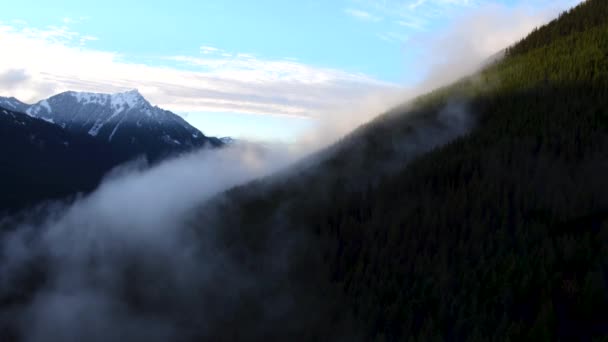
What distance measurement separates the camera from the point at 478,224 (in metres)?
104

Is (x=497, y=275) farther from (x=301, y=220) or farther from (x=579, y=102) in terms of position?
(x=579, y=102)

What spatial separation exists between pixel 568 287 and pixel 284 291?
60006 millimetres

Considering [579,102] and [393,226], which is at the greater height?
[579,102]

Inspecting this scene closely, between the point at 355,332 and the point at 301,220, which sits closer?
the point at 355,332

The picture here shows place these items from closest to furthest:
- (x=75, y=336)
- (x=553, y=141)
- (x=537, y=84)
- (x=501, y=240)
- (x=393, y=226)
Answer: (x=501, y=240), (x=393, y=226), (x=553, y=141), (x=537, y=84), (x=75, y=336)

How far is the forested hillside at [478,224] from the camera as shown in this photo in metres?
74.4

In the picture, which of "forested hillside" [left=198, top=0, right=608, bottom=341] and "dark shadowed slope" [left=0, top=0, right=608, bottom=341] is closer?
"forested hillside" [left=198, top=0, right=608, bottom=341]

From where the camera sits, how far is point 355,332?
286 feet

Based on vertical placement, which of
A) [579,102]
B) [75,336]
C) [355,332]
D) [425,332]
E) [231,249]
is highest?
[579,102]

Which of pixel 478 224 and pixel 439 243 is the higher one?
pixel 478 224

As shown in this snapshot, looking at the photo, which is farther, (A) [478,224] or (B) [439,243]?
(B) [439,243]

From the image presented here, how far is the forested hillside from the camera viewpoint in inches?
2928

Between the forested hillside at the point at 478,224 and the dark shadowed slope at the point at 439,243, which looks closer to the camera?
the forested hillside at the point at 478,224

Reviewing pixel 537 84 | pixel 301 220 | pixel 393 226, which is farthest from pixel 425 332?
pixel 537 84
